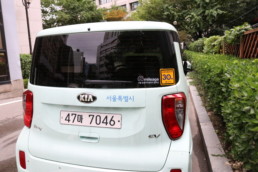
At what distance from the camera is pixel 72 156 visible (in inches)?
82.0

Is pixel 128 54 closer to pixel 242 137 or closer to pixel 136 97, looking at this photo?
pixel 136 97

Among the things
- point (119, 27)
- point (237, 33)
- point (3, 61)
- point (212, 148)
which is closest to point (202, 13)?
point (237, 33)

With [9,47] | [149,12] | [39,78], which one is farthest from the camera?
[149,12]

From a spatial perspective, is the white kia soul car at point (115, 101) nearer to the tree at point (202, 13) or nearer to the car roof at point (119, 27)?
the car roof at point (119, 27)

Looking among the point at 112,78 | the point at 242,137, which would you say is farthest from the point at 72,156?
the point at 242,137

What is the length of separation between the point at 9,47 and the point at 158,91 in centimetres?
869

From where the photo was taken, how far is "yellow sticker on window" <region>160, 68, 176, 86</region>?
194 cm

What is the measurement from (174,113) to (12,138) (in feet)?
12.6

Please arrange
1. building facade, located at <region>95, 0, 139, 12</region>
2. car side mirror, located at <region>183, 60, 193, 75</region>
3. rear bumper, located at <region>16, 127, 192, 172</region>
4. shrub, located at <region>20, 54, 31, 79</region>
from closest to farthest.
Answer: rear bumper, located at <region>16, 127, 192, 172</region> → car side mirror, located at <region>183, 60, 193, 75</region> → shrub, located at <region>20, 54, 31, 79</region> → building facade, located at <region>95, 0, 139, 12</region>

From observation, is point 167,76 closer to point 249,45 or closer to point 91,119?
point 91,119

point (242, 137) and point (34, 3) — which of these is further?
point (34, 3)

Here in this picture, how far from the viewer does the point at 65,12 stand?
1168 inches

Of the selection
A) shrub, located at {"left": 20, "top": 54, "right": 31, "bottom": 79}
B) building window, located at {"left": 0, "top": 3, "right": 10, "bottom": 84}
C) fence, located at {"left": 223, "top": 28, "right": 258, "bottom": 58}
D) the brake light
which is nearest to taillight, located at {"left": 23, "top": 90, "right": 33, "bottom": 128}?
the brake light

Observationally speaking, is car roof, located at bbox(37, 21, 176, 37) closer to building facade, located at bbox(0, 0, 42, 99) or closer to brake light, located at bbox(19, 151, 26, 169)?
brake light, located at bbox(19, 151, 26, 169)
